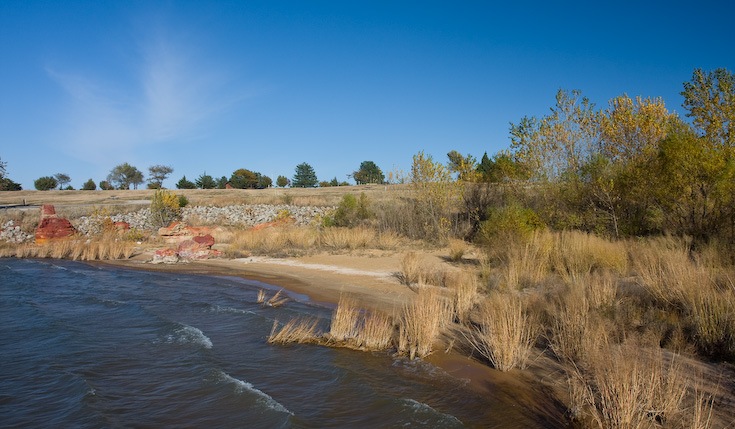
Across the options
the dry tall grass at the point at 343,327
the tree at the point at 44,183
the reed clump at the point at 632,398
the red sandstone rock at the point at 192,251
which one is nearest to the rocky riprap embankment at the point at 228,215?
the red sandstone rock at the point at 192,251

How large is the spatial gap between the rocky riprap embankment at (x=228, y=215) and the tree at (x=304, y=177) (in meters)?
40.7

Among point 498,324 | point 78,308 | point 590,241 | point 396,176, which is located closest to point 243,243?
point 396,176

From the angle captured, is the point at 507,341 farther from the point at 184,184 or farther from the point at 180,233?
the point at 184,184

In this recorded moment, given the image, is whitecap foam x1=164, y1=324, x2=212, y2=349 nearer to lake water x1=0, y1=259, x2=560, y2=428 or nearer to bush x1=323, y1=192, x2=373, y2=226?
lake water x1=0, y1=259, x2=560, y2=428

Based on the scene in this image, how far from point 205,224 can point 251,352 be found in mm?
25762

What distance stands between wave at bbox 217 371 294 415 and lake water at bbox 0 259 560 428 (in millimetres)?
16

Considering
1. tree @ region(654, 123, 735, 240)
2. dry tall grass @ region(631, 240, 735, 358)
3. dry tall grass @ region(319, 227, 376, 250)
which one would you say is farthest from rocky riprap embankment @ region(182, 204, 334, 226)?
dry tall grass @ region(631, 240, 735, 358)

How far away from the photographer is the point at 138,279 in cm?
1614

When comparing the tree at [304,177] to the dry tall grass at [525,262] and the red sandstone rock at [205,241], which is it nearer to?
the red sandstone rock at [205,241]

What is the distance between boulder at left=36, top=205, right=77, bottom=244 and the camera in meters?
25.4

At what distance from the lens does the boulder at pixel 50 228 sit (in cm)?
2542

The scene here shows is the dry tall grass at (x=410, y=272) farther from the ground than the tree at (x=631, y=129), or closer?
closer

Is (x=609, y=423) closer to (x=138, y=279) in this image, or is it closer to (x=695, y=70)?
A: (x=695, y=70)

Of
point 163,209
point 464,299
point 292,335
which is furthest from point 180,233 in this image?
point 464,299
